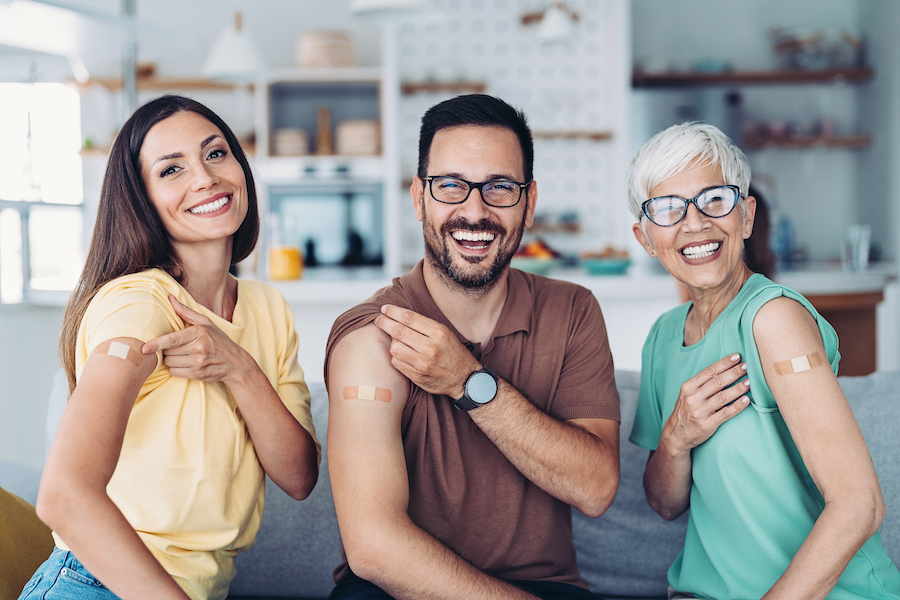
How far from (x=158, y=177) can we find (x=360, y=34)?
535cm

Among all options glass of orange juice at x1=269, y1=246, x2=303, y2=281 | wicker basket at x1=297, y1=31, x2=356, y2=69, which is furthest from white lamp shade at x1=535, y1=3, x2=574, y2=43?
glass of orange juice at x1=269, y1=246, x2=303, y2=281

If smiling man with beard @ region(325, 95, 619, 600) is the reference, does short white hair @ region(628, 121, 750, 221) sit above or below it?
above

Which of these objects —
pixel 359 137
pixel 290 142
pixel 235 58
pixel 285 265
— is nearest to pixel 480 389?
pixel 285 265

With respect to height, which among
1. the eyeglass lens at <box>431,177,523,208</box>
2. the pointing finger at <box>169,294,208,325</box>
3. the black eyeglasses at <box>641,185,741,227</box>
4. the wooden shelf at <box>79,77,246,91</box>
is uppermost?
the wooden shelf at <box>79,77,246,91</box>

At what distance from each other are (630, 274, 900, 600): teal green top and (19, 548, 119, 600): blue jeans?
102 cm

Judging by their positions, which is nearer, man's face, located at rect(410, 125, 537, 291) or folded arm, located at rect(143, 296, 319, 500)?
folded arm, located at rect(143, 296, 319, 500)

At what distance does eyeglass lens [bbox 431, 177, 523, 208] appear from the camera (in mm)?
1449

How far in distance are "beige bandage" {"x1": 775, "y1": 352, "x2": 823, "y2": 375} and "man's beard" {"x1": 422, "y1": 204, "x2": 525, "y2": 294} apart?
538 millimetres

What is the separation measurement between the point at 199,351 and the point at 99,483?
0.82 feet

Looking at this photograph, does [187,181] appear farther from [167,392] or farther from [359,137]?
[359,137]

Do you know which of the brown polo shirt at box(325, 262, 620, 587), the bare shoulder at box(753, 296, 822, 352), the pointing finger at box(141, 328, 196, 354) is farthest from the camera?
the brown polo shirt at box(325, 262, 620, 587)

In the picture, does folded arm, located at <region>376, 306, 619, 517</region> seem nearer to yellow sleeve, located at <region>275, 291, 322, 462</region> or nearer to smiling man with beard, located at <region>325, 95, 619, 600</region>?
smiling man with beard, located at <region>325, 95, 619, 600</region>

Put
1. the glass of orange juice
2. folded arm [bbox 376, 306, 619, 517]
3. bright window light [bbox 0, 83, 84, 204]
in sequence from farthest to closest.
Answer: bright window light [bbox 0, 83, 84, 204]
the glass of orange juice
folded arm [bbox 376, 306, 619, 517]

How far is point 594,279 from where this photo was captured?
11.5 feet
